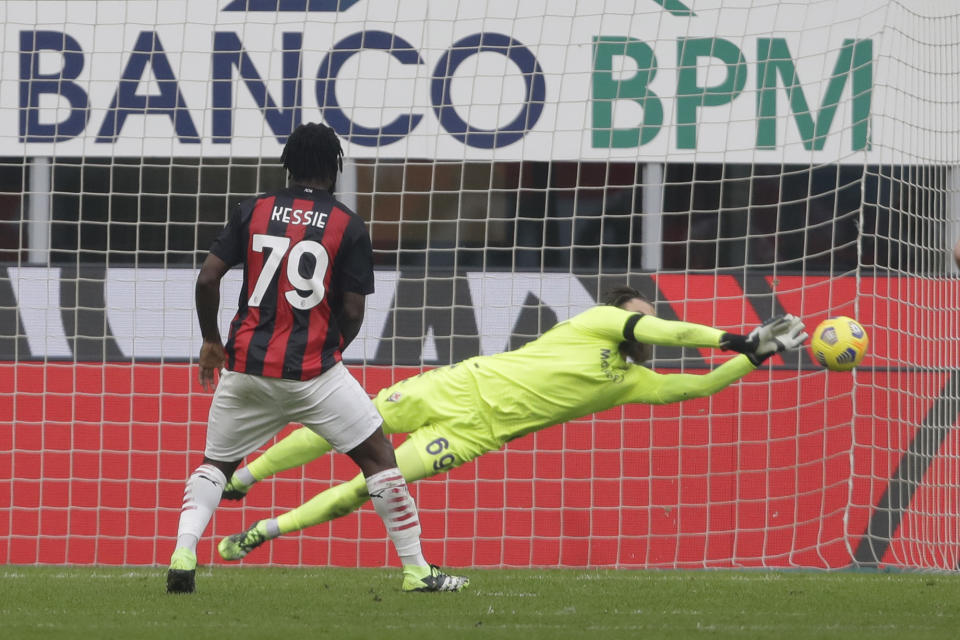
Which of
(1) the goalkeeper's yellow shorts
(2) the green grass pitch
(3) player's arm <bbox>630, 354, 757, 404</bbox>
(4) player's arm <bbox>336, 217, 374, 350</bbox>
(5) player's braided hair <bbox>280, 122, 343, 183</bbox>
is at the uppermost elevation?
(5) player's braided hair <bbox>280, 122, 343, 183</bbox>

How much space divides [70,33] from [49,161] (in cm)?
83

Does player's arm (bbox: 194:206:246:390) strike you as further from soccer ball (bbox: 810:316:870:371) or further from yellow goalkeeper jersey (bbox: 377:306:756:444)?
soccer ball (bbox: 810:316:870:371)

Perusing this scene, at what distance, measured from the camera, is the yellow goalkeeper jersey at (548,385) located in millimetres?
6730

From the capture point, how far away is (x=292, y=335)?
5.23 m

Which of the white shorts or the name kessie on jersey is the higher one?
the name kessie on jersey

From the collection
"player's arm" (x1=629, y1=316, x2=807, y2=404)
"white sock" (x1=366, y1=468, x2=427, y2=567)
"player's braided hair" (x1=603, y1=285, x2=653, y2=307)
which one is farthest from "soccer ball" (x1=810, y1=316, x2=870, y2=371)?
"white sock" (x1=366, y1=468, x2=427, y2=567)

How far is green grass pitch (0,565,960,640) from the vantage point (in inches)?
181

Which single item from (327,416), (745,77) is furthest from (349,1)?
(327,416)

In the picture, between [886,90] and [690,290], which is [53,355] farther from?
[886,90]

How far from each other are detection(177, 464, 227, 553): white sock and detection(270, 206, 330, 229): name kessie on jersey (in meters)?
0.97

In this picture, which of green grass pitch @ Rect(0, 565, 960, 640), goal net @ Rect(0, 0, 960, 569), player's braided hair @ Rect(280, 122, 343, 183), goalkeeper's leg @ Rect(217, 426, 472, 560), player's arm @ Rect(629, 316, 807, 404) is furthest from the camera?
goal net @ Rect(0, 0, 960, 569)

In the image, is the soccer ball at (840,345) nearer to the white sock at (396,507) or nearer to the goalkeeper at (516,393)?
the goalkeeper at (516,393)

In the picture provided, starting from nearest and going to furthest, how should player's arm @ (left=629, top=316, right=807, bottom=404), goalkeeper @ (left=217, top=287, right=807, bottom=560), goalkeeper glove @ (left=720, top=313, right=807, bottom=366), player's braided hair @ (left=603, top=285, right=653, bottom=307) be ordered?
1. goalkeeper glove @ (left=720, top=313, right=807, bottom=366)
2. goalkeeper @ (left=217, top=287, right=807, bottom=560)
3. player's arm @ (left=629, top=316, right=807, bottom=404)
4. player's braided hair @ (left=603, top=285, right=653, bottom=307)

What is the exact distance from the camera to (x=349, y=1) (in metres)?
9.26
